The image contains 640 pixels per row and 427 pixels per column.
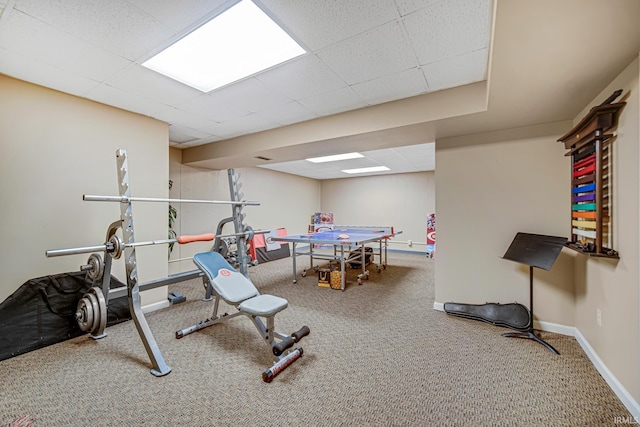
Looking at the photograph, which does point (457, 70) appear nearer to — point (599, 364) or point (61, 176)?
point (599, 364)

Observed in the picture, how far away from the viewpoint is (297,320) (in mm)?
3141

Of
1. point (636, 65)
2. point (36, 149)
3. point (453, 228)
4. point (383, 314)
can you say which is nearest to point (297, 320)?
point (383, 314)

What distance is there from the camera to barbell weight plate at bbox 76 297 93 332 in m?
2.41

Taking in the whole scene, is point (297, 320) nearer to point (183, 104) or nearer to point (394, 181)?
point (183, 104)

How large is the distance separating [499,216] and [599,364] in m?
1.52

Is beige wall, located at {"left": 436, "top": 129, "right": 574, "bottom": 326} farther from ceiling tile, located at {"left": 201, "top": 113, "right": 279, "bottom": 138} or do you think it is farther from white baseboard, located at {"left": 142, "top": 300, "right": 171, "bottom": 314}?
white baseboard, located at {"left": 142, "top": 300, "right": 171, "bottom": 314}

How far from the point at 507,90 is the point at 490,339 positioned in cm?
234

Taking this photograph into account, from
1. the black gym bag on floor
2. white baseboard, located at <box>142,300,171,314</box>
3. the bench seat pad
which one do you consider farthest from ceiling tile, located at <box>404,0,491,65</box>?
white baseboard, located at <box>142,300,171,314</box>

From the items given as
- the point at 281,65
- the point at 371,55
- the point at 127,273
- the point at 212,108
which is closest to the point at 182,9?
the point at 281,65

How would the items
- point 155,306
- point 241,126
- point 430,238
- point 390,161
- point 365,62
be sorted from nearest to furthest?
point 365,62
point 155,306
point 241,126
point 390,161
point 430,238

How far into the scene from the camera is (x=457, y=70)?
7.39 ft

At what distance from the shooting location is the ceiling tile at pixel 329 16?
61.1 inches

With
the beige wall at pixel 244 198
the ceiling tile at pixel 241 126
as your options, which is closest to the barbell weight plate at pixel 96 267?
the beige wall at pixel 244 198

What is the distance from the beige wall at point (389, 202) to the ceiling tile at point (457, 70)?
18.6 feet
